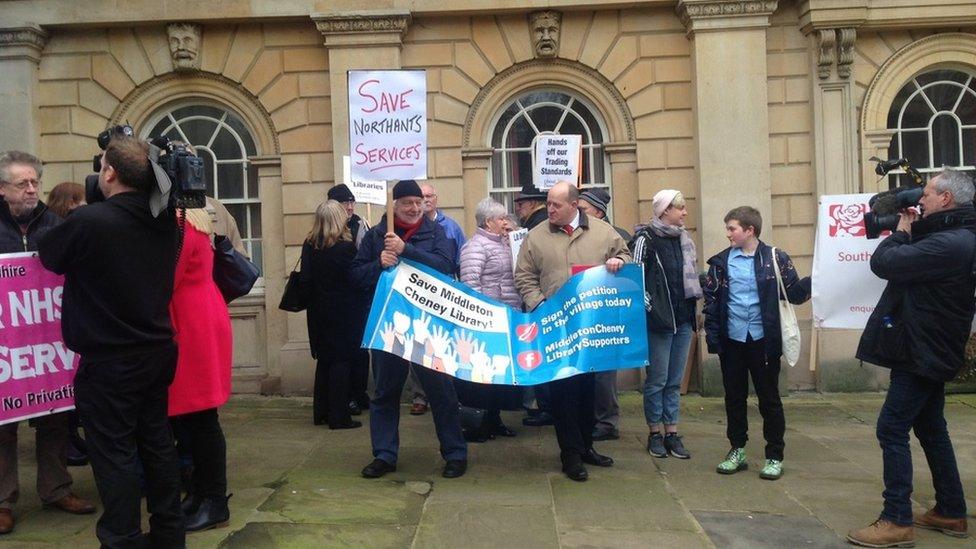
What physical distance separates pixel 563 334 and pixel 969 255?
261cm

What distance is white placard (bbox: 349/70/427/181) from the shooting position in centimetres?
692

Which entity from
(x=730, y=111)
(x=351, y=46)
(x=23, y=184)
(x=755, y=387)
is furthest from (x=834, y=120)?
(x=23, y=184)

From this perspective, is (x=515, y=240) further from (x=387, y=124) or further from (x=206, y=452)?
(x=206, y=452)

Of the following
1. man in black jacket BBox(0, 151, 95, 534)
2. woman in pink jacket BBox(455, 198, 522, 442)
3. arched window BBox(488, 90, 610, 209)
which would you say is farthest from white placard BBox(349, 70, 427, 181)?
arched window BBox(488, 90, 610, 209)

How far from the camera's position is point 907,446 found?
5.74 metres

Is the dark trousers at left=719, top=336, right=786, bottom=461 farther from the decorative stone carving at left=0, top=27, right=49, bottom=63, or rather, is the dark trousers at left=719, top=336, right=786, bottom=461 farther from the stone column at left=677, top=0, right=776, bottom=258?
the decorative stone carving at left=0, top=27, right=49, bottom=63

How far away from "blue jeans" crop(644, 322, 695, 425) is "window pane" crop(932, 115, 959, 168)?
17.8 ft

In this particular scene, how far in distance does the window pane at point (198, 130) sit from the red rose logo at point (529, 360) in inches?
241

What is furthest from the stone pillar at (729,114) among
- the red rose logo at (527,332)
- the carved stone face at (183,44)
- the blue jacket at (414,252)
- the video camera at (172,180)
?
the video camera at (172,180)

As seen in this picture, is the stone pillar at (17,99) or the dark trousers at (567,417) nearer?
the dark trousers at (567,417)

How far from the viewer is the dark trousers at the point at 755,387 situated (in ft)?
23.2

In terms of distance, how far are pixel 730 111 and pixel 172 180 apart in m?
7.40

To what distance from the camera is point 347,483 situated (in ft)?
22.4

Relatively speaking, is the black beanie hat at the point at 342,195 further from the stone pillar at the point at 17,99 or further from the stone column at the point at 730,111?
the stone pillar at the point at 17,99
